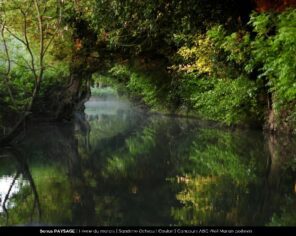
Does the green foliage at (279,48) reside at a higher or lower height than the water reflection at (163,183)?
higher

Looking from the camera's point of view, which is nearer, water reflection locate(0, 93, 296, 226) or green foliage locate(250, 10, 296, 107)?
water reflection locate(0, 93, 296, 226)

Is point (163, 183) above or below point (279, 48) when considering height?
below

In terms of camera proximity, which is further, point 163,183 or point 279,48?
point 279,48

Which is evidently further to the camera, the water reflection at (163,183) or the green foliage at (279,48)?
the green foliage at (279,48)

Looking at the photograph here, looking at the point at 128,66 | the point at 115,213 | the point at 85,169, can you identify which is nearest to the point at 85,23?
the point at 128,66

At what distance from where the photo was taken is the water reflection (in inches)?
Result: 275

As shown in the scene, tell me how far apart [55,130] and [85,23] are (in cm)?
514

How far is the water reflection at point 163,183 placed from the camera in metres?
6.98

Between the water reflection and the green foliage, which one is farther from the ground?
the green foliage

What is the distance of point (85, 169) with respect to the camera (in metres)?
12.0

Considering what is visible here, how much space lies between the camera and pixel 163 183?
971 centimetres
